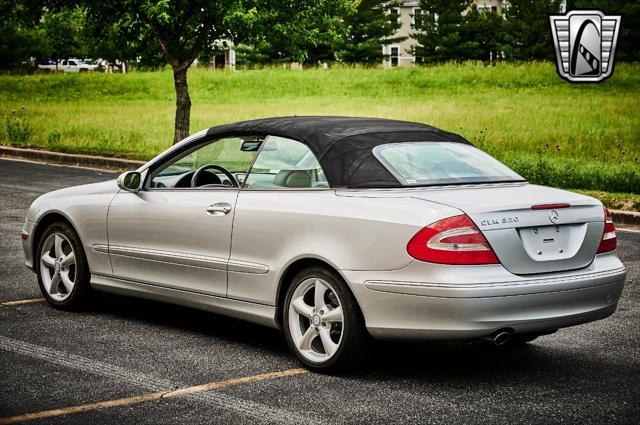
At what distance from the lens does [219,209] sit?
679 centimetres

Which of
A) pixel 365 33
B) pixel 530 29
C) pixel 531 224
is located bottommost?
pixel 365 33

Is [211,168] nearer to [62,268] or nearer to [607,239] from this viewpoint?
[62,268]

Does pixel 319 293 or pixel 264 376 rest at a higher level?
pixel 319 293

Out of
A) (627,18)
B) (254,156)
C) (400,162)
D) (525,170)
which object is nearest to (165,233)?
(254,156)

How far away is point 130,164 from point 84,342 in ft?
46.9

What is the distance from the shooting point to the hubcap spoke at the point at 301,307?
622cm

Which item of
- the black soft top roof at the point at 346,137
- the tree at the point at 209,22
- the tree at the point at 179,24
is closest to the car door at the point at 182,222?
the black soft top roof at the point at 346,137

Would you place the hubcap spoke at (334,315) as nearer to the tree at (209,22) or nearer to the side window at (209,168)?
the side window at (209,168)

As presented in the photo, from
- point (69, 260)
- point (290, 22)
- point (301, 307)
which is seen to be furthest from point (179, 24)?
point (301, 307)

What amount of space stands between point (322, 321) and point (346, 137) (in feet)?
3.81

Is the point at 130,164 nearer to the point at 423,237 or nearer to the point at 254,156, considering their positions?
the point at 254,156

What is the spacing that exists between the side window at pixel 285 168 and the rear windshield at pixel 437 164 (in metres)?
0.40

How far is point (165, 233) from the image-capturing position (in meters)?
7.15

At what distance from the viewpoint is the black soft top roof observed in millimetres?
6285
